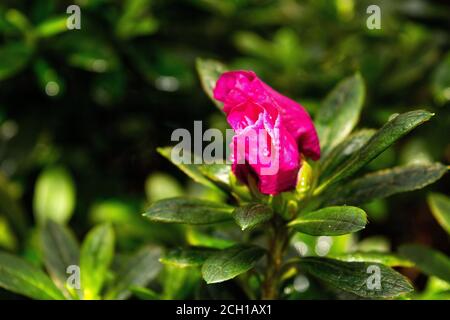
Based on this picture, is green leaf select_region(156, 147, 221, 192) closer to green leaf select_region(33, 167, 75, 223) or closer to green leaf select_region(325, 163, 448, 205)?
green leaf select_region(325, 163, 448, 205)

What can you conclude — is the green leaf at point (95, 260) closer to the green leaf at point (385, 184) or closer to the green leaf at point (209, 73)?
the green leaf at point (209, 73)

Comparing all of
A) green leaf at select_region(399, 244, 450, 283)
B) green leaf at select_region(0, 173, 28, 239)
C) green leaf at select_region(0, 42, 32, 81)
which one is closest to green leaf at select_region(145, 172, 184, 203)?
green leaf at select_region(0, 173, 28, 239)

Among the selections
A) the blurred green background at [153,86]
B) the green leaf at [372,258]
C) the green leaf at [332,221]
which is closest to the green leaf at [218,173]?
the green leaf at [332,221]

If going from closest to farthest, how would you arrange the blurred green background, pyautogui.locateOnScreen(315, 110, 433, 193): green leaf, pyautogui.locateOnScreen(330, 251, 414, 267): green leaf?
pyautogui.locateOnScreen(315, 110, 433, 193): green leaf → pyautogui.locateOnScreen(330, 251, 414, 267): green leaf → the blurred green background

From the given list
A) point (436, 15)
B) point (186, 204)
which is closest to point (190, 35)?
point (436, 15)
